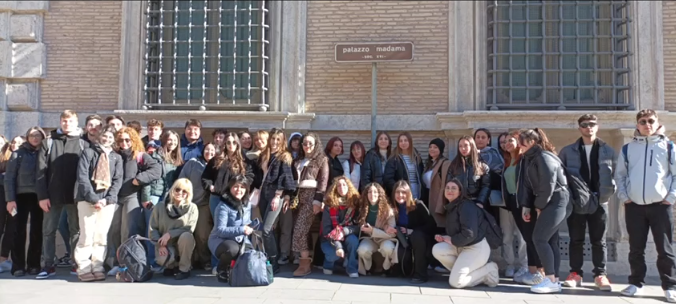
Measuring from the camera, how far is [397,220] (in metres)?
6.67

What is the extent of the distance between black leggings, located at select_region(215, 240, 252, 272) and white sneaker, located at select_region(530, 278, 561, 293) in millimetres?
3267

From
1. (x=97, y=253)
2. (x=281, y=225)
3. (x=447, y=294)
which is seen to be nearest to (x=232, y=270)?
(x=281, y=225)

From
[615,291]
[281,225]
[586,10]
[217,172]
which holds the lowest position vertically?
[615,291]

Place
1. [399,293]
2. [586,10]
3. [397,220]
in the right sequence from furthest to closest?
[586,10] → [397,220] → [399,293]

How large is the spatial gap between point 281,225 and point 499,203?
2.78 metres

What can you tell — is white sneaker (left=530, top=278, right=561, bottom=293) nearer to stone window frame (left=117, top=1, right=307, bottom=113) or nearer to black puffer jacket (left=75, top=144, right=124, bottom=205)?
stone window frame (left=117, top=1, right=307, bottom=113)

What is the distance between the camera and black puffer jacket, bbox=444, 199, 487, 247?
20.1ft

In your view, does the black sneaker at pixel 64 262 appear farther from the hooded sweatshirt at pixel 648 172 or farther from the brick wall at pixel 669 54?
the brick wall at pixel 669 54

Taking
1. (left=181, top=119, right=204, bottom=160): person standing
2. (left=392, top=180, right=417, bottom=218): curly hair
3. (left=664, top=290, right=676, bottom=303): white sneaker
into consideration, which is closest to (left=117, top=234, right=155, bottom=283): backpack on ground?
(left=181, top=119, right=204, bottom=160): person standing

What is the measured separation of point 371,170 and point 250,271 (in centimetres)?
213

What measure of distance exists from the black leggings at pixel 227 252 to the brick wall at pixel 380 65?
307 centimetres

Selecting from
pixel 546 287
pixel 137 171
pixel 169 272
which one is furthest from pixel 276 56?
pixel 546 287

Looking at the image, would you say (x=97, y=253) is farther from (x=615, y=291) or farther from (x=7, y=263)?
(x=615, y=291)

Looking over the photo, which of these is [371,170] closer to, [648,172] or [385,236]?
[385,236]
